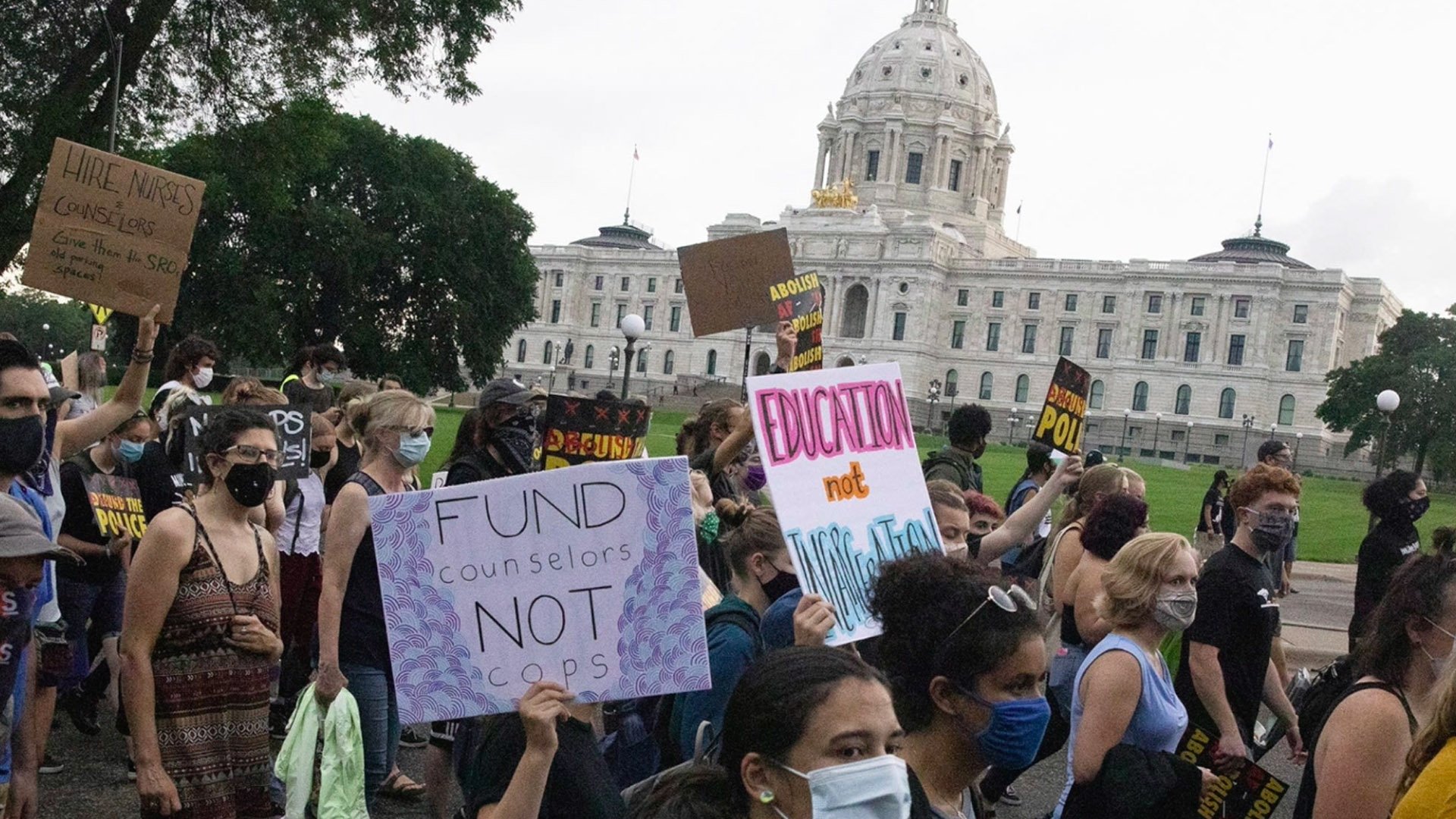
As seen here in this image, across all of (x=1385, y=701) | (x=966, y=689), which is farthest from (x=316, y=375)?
(x=1385, y=701)

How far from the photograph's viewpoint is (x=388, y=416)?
4973 mm

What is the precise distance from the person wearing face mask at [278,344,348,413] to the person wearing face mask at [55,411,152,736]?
2075mm

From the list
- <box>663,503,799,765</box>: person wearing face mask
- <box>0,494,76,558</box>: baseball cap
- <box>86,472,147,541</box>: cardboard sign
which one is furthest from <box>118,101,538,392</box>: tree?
<box>0,494,76,558</box>: baseball cap

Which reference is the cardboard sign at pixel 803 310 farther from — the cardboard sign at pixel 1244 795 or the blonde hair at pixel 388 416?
the cardboard sign at pixel 1244 795

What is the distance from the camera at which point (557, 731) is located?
10.6ft

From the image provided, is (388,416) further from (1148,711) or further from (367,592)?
(1148,711)

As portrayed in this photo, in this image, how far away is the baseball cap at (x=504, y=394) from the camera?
5438 millimetres

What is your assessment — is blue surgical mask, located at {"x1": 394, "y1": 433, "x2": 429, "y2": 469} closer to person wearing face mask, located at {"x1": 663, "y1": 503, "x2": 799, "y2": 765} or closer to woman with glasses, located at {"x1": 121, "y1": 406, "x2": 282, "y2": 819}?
woman with glasses, located at {"x1": 121, "y1": 406, "x2": 282, "y2": 819}

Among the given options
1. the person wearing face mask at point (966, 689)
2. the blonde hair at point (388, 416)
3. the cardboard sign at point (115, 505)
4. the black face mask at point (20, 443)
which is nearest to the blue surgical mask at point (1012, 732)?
the person wearing face mask at point (966, 689)

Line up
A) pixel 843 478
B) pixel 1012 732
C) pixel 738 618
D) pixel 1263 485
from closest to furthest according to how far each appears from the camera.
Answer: pixel 1012 732
pixel 738 618
pixel 843 478
pixel 1263 485

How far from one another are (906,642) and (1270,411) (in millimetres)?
84403

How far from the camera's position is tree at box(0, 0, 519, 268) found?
13.4 meters

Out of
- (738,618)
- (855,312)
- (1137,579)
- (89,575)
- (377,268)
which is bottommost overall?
(89,575)

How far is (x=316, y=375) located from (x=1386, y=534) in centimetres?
623
